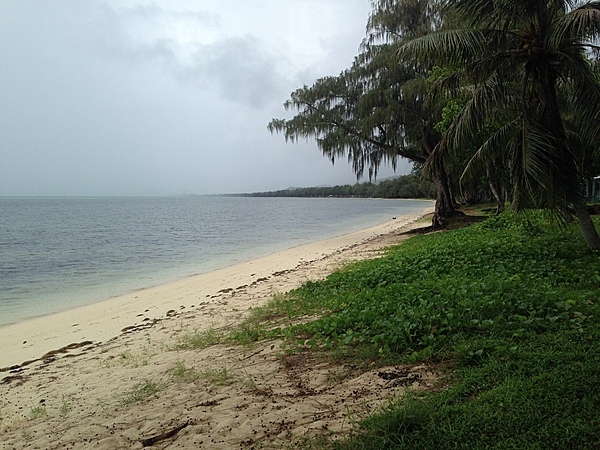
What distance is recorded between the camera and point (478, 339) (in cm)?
451

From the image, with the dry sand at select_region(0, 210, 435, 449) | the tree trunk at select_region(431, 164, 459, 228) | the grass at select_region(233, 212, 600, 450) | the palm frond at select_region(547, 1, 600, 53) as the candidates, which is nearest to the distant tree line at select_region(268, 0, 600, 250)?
the palm frond at select_region(547, 1, 600, 53)

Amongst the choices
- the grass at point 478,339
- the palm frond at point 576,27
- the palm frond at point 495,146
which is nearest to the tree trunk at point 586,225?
the grass at point 478,339

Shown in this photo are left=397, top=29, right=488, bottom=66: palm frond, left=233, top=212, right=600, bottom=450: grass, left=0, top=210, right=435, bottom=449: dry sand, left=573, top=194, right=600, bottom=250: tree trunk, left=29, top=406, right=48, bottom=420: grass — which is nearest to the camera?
left=233, top=212, right=600, bottom=450: grass

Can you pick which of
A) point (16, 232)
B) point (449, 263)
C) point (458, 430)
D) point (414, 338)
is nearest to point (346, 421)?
point (458, 430)

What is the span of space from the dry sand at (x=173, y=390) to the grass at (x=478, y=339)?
16.0 inches

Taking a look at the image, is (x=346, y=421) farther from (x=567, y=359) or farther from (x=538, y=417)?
(x=567, y=359)

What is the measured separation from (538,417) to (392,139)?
1903cm

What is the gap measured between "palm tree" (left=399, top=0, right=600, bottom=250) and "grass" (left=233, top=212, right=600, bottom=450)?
65.9 inches

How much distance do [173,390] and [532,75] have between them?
29.2 ft

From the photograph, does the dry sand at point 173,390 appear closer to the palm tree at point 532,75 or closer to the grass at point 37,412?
the grass at point 37,412

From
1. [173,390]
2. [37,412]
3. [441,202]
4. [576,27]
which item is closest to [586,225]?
[576,27]

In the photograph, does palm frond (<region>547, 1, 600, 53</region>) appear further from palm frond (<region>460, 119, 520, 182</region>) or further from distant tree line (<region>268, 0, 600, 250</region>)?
palm frond (<region>460, 119, 520, 182</region>)

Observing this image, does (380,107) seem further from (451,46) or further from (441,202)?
(451,46)

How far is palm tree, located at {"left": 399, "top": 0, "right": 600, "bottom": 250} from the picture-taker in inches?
316
